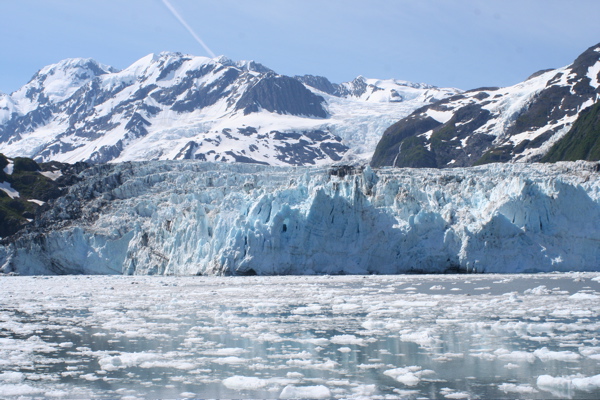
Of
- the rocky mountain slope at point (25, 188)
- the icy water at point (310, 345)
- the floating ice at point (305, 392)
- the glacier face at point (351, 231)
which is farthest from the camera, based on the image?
the rocky mountain slope at point (25, 188)

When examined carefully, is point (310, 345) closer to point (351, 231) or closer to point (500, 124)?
point (351, 231)

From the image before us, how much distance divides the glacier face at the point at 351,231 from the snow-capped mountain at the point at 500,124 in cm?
5279

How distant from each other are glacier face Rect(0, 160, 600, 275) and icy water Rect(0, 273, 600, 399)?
9.27m

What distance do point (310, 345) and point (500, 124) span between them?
9860 cm

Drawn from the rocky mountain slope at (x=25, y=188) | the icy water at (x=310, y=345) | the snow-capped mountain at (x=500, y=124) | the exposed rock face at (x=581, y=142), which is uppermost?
the snow-capped mountain at (x=500, y=124)

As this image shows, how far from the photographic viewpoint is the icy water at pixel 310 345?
851cm

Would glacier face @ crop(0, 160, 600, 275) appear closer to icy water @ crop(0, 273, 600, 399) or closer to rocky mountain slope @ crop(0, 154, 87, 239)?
icy water @ crop(0, 273, 600, 399)

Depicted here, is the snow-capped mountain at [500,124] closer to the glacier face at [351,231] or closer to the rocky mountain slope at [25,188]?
the glacier face at [351,231]

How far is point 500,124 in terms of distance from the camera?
103 meters

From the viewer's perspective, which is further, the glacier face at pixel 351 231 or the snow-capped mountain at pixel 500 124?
the snow-capped mountain at pixel 500 124

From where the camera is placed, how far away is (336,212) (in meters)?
30.5

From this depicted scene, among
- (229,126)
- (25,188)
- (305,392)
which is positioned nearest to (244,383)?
(305,392)

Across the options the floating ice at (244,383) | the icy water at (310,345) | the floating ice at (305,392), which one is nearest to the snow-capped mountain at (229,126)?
the icy water at (310,345)

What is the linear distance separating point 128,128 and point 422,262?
154 m
